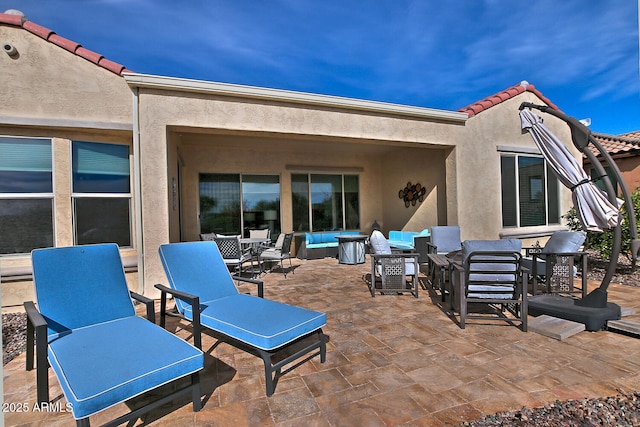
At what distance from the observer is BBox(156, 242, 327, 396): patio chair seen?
Result: 2.41 m

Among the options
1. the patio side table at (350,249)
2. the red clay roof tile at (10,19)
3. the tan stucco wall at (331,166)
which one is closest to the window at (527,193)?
the tan stucco wall at (331,166)

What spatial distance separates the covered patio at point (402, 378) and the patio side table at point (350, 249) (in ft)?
13.1

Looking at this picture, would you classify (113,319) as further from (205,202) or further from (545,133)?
(205,202)

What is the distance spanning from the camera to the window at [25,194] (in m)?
4.46

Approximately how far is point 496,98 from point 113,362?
8.87 meters

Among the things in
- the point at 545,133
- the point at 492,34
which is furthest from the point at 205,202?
the point at 492,34

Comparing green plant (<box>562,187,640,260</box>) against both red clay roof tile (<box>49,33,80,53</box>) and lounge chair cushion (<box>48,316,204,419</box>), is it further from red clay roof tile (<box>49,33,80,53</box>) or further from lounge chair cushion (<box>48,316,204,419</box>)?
red clay roof tile (<box>49,33,80,53</box>)

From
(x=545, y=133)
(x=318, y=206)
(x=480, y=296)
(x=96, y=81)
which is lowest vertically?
(x=480, y=296)

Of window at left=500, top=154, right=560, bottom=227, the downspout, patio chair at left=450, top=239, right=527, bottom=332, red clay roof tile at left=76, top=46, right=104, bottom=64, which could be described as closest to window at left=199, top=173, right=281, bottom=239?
the downspout

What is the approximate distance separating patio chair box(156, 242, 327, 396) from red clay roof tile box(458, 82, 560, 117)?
21.8ft

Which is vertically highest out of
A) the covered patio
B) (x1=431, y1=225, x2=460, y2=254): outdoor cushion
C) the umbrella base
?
(x1=431, y1=225, x2=460, y2=254): outdoor cushion

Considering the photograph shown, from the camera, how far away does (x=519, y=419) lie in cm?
198

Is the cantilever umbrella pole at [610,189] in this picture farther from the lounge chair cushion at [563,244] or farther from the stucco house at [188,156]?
the stucco house at [188,156]

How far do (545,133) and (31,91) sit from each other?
7053 mm
